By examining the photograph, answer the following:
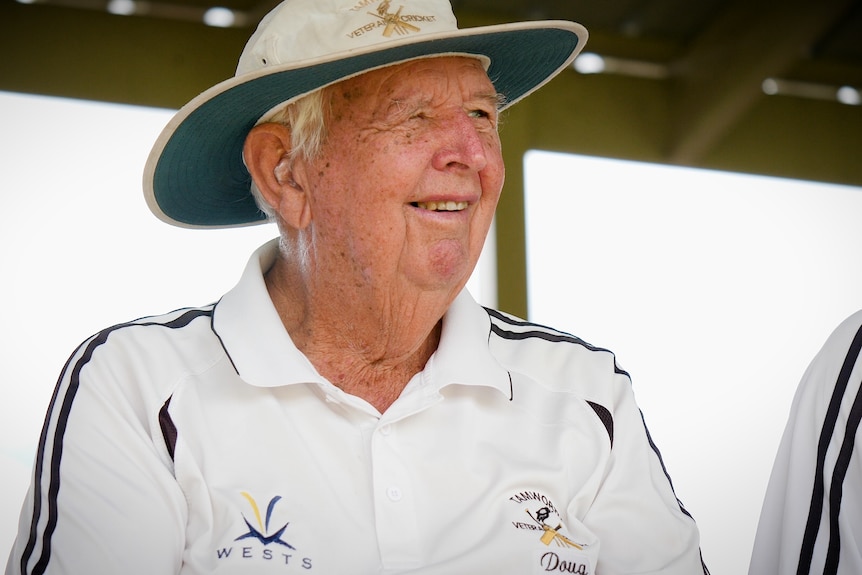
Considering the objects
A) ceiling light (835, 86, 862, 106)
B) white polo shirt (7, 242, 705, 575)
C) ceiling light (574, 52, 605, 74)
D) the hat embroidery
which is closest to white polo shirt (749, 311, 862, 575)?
white polo shirt (7, 242, 705, 575)

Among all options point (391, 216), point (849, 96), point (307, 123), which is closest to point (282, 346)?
point (391, 216)

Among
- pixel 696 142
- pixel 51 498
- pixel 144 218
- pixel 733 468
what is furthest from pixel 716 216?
pixel 51 498

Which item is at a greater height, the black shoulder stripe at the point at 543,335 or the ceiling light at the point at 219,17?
the ceiling light at the point at 219,17

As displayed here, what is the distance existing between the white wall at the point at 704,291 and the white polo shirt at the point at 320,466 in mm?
4251

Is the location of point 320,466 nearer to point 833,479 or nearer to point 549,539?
point 549,539

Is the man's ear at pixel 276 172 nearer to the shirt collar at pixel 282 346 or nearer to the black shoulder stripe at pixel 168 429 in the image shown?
the shirt collar at pixel 282 346

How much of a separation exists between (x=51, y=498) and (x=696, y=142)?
5.78 m

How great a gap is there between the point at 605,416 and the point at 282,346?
0.59m

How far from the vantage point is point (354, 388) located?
72.2 inches

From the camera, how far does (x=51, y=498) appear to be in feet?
5.10

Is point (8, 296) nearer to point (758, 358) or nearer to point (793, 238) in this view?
point (758, 358)

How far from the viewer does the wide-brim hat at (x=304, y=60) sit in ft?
5.71

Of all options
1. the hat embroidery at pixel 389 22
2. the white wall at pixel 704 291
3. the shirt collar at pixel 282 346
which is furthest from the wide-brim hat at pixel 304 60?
the white wall at pixel 704 291

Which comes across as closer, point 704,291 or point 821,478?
point 821,478
